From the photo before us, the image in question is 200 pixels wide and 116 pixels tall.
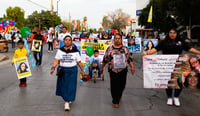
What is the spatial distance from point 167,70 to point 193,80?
819 millimetres

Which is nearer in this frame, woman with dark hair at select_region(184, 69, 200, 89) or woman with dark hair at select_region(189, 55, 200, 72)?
woman with dark hair at select_region(184, 69, 200, 89)

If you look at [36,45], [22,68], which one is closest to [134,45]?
[36,45]

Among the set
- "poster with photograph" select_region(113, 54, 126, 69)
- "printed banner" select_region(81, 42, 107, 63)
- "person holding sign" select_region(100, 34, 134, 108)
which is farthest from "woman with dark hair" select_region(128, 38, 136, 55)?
"poster with photograph" select_region(113, 54, 126, 69)

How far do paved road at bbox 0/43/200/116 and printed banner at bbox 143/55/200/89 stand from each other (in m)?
0.54

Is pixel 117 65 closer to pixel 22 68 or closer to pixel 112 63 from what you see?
pixel 112 63

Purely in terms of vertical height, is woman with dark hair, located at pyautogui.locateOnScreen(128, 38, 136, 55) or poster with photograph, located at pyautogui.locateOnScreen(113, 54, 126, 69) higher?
woman with dark hair, located at pyautogui.locateOnScreen(128, 38, 136, 55)

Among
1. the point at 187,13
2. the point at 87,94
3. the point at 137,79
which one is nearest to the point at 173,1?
the point at 187,13

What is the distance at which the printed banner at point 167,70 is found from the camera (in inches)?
230

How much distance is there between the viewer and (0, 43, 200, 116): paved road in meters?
5.53

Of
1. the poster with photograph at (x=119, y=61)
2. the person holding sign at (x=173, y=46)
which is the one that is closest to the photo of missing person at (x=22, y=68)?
the poster with photograph at (x=119, y=61)

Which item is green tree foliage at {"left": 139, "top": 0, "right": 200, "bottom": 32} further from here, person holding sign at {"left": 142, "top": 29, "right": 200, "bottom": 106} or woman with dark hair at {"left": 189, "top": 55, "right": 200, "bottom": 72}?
woman with dark hair at {"left": 189, "top": 55, "right": 200, "bottom": 72}

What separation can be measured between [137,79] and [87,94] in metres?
3.06

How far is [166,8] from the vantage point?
118 ft

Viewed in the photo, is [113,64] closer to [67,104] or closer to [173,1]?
[67,104]
